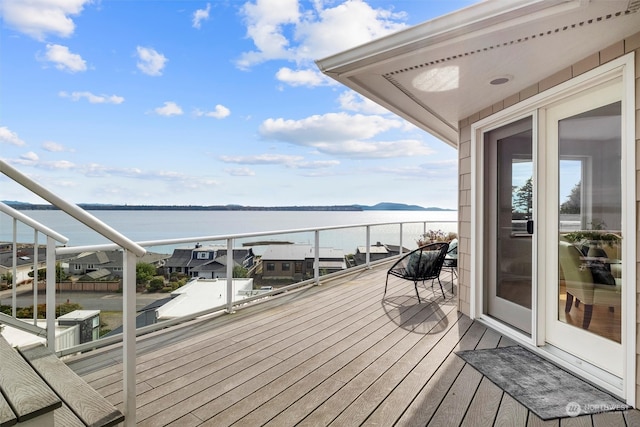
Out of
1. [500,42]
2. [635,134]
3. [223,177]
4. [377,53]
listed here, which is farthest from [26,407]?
[223,177]

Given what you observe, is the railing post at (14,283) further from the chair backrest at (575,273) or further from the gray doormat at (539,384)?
the chair backrest at (575,273)

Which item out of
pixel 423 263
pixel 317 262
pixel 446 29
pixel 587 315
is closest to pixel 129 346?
pixel 446 29

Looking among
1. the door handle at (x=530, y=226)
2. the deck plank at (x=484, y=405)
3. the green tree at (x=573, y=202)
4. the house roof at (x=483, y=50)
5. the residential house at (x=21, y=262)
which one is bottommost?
the deck plank at (x=484, y=405)

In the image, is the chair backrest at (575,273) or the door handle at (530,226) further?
the door handle at (530,226)

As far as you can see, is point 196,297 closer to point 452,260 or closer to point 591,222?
point 591,222

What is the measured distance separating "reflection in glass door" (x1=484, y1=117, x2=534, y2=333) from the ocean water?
962 mm

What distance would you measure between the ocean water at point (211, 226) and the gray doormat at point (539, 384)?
206cm

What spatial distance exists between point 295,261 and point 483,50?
3606mm

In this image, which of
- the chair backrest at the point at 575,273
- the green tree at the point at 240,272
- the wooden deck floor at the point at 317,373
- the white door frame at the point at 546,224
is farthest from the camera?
the green tree at the point at 240,272

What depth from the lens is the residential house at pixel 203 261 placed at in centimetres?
331

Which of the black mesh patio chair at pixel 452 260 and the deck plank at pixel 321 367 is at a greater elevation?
the black mesh patio chair at pixel 452 260

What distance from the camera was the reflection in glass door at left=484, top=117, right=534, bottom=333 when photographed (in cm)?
307

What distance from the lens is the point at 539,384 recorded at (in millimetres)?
2299

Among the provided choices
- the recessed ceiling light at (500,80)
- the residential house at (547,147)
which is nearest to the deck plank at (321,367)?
the residential house at (547,147)
